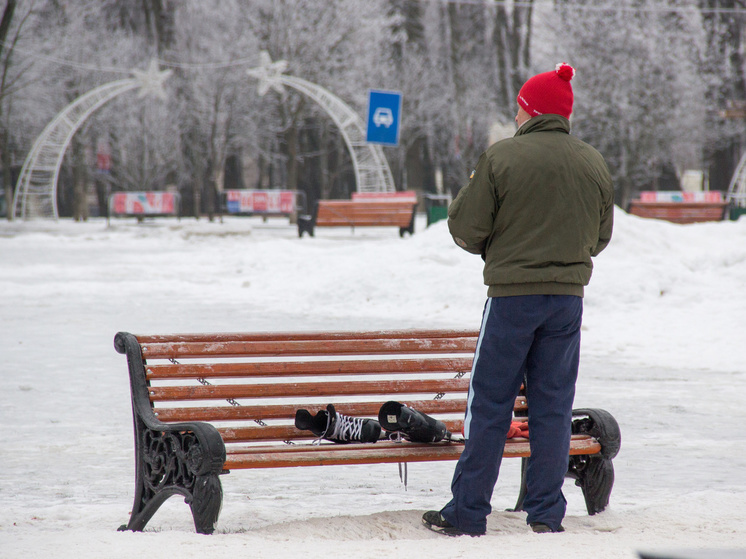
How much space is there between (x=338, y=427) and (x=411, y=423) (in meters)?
0.34

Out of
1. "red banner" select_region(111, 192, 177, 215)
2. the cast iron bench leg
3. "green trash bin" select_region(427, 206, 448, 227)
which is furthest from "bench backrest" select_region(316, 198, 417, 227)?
the cast iron bench leg

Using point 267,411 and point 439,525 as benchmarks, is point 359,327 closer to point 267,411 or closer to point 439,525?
point 267,411

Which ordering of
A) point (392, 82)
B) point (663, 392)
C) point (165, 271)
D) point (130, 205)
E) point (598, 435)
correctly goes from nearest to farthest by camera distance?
point (598, 435)
point (663, 392)
point (165, 271)
point (130, 205)
point (392, 82)

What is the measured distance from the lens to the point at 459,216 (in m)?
3.29

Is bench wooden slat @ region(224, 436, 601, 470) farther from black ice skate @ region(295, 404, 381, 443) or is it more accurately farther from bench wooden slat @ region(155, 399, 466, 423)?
bench wooden slat @ region(155, 399, 466, 423)

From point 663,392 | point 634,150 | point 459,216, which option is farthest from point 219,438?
point 634,150

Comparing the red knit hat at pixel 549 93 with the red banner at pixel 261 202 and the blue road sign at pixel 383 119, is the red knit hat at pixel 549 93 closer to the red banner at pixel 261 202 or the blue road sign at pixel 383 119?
the blue road sign at pixel 383 119

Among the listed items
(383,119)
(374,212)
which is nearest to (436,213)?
(374,212)

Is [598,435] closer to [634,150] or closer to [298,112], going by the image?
[298,112]

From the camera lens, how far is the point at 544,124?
11.1 ft

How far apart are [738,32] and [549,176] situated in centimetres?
4245

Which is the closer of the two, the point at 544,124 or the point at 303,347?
the point at 544,124

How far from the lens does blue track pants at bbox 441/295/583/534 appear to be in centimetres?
326

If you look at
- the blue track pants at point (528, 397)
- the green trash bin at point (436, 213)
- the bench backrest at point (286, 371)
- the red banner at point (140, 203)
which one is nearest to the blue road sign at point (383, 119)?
the green trash bin at point (436, 213)
